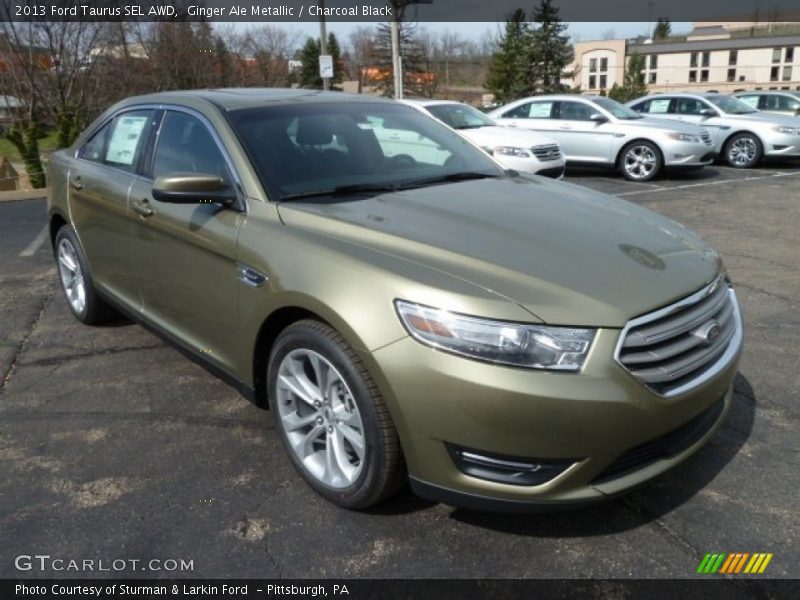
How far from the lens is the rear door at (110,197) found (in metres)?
3.88

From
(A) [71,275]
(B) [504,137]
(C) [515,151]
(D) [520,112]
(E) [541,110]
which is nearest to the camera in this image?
(A) [71,275]

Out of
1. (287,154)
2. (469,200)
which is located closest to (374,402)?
(469,200)

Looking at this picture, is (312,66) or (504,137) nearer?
(504,137)

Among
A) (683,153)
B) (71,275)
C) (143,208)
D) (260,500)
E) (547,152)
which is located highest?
(143,208)

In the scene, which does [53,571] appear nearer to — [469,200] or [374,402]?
[374,402]

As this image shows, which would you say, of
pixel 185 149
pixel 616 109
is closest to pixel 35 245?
pixel 185 149

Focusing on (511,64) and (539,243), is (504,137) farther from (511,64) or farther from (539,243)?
(511,64)

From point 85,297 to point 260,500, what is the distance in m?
2.66

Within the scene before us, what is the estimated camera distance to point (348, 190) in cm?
316

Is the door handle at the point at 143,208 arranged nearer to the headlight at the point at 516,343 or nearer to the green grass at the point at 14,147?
the headlight at the point at 516,343

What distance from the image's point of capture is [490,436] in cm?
215

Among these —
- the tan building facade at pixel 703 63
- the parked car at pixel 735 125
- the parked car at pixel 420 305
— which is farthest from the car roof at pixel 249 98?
the tan building facade at pixel 703 63

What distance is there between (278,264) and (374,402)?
0.73 m

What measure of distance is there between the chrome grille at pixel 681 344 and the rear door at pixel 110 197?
9.26ft
